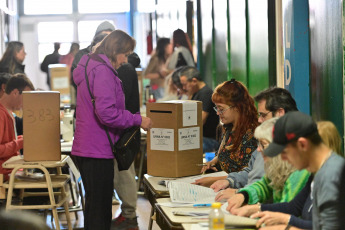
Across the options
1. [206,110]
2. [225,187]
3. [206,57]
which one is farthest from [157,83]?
[225,187]

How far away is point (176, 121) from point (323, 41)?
1.06 metres

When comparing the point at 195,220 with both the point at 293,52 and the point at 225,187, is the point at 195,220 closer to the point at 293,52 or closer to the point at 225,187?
the point at 225,187

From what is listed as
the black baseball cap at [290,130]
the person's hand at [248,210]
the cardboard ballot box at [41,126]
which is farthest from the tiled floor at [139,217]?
the black baseball cap at [290,130]

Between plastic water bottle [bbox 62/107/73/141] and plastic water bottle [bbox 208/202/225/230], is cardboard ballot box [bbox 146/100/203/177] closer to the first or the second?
plastic water bottle [bbox 208/202/225/230]

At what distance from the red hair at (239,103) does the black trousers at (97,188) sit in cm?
88

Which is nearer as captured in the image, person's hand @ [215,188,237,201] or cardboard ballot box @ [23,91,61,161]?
person's hand @ [215,188,237,201]

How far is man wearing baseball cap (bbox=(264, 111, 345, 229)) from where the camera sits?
7.89ft

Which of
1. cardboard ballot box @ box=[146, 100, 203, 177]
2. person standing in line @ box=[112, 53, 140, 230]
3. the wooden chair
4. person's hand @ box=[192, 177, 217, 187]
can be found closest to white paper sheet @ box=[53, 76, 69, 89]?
person standing in line @ box=[112, 53, 140, 230]

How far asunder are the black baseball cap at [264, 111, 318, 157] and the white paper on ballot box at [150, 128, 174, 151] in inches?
72.0

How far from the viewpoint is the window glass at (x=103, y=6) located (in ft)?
Result: 62.5

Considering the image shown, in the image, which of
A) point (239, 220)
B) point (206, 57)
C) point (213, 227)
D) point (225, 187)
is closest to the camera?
point (213, 227)

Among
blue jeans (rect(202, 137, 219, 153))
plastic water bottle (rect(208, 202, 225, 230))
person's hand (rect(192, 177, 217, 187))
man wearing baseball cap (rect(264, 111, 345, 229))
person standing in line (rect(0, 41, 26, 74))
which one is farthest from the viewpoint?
person standing in line (rect(0, 41, 26, 74))

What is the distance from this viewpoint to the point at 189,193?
11.6ft

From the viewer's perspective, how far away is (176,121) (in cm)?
426
